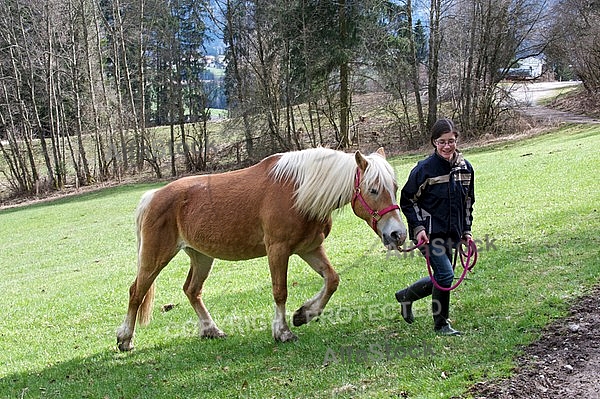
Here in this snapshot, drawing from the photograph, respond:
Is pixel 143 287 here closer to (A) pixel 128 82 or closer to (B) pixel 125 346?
(B) pixel 125 346

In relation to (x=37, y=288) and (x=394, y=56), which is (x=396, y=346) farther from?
(x=394, y=56)

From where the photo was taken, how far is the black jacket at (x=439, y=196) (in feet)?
15.0

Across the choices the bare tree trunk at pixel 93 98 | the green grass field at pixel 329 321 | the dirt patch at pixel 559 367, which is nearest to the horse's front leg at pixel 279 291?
the green grass field at pixel 329 321

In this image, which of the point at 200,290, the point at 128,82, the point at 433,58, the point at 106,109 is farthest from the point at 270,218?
the point at 106,109

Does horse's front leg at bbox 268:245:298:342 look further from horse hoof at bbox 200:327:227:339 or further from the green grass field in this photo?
horse hoof at bbox 200:327:227:339

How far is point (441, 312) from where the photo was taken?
15.5 ft

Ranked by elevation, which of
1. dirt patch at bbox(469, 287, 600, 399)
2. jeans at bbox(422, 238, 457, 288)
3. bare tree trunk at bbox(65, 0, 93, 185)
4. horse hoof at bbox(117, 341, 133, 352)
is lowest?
horse hoof at bbox(117, 341, 133, 352)

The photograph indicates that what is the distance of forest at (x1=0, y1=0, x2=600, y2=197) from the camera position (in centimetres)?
2811

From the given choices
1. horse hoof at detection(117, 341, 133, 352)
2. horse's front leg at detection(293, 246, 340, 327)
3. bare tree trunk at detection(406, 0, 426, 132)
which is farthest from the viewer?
bare tree trunk at detection(406, 0, 426, 132)

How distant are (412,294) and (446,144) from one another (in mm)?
1420

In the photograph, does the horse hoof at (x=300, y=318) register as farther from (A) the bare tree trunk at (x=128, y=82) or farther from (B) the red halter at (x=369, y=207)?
(A) the bare tree trunk at (x=128, y=82)

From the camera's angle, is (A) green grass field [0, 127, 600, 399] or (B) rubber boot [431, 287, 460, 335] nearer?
(A) green grass field [0, 127, 600, 399]

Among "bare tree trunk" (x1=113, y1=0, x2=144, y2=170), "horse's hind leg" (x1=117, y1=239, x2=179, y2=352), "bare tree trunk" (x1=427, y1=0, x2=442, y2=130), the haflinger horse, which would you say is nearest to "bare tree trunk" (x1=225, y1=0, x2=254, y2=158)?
"bare tree trunk" (x1=113, y1=0, x2=144, y2=170)

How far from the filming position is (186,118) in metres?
35.6
